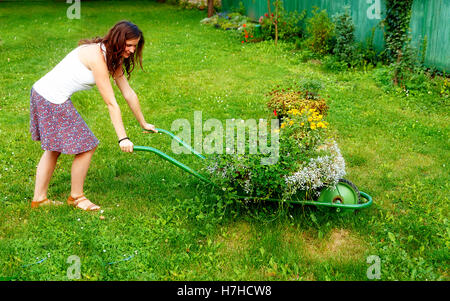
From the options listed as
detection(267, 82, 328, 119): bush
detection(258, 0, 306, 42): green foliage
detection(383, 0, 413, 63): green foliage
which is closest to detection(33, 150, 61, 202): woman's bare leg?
detection(267, 82, 328, 119): bush

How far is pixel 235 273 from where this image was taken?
3.42 meters

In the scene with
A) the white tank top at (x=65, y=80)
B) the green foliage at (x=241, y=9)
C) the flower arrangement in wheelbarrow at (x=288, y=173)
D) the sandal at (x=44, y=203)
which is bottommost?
the sandal at (x=44, y=203)

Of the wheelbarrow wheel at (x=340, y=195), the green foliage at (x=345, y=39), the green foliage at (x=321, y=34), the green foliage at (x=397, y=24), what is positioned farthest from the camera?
the green foliage at (x=321, y=34)

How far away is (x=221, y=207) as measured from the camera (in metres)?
3.94

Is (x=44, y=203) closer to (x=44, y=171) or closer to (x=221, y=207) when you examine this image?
(x=44, y=171)

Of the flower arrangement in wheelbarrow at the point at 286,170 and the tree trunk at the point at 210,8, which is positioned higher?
the tree trunk at the point at 210,8

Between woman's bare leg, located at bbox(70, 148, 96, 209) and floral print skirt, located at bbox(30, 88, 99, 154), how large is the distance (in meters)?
0.12

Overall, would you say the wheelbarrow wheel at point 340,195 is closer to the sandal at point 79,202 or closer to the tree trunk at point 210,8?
the sandal at point 79,202

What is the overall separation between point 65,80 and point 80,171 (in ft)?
2.80

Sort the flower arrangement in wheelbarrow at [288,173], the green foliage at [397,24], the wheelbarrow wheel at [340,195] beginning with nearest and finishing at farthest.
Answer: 1. the flower arrangement in wheelbarrow at [288,173]
2. the wheelbarrow wheel at [340,195]
3. the green foliage at [397,24]

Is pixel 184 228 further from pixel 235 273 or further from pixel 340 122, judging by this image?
pixel 340 122

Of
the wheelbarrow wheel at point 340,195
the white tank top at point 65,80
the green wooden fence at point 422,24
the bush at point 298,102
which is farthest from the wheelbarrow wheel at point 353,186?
the green wooden fence at point 422,24

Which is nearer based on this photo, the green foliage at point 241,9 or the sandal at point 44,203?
the sandal at point 44,203

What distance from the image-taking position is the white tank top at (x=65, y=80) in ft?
12.6
